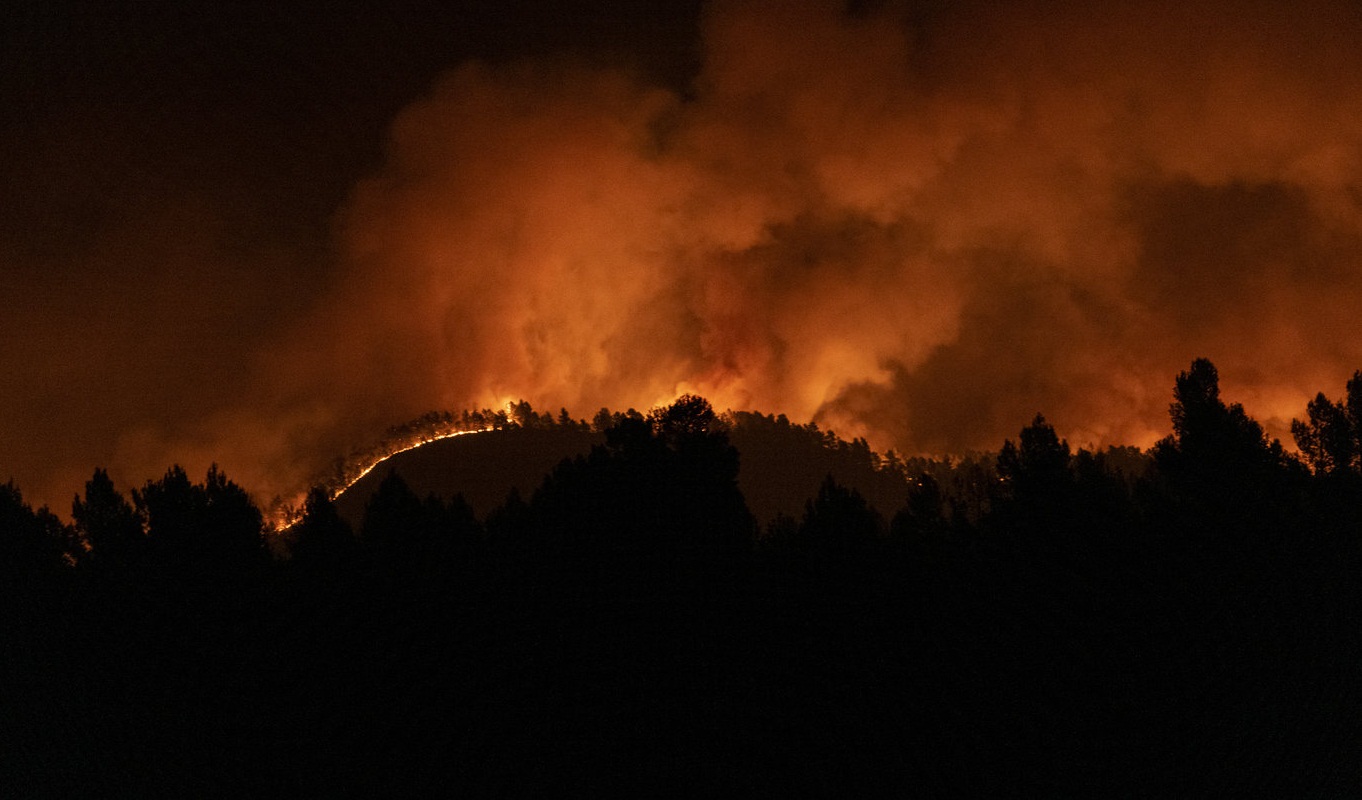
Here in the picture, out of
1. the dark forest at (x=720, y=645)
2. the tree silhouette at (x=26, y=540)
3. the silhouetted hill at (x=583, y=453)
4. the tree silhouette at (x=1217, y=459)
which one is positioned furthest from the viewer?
the silhouetted hill at (x=583, y=453)

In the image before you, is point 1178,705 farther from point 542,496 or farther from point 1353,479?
point 542,496

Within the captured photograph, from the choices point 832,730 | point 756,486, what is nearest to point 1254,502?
point 832,730

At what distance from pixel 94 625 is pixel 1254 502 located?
106 ft

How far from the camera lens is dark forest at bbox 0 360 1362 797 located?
997 inches

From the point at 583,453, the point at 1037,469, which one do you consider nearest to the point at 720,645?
the point at 1037,469

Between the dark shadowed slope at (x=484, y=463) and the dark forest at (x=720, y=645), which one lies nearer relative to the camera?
the dark forest at (x=720, y=645)

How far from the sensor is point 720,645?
27.0 metres

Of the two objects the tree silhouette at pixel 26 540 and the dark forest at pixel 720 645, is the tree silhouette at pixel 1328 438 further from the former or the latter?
the tree silhouette at pixel 26 540

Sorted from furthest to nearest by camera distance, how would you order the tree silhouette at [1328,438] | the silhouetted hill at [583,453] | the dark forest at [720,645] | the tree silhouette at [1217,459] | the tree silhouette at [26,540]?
the silhouetted hill at [583,453] < the tree silhouette at [1328,438] < the tree silhouette at [26,540] < the tree silhouette at [1217,459] < the dark forest at [720,645]

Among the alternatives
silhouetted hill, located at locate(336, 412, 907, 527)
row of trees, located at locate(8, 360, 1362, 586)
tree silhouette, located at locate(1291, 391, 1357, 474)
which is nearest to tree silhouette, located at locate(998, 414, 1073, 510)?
row of trees, located at locate(8, 360, 1362, 586)

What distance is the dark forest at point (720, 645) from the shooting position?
83.0 feet

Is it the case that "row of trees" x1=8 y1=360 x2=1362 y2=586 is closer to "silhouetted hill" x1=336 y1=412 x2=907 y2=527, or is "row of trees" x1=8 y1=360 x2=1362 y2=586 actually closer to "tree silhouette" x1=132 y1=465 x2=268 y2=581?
"tree silhouette" x1=132 y1=465 x2=268 y2=581

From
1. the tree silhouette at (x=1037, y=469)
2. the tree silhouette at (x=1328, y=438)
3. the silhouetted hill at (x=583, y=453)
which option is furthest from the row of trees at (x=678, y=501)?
the silhouetted hill at (x=583, y=453)

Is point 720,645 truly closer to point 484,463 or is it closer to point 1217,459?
point 1217,459
